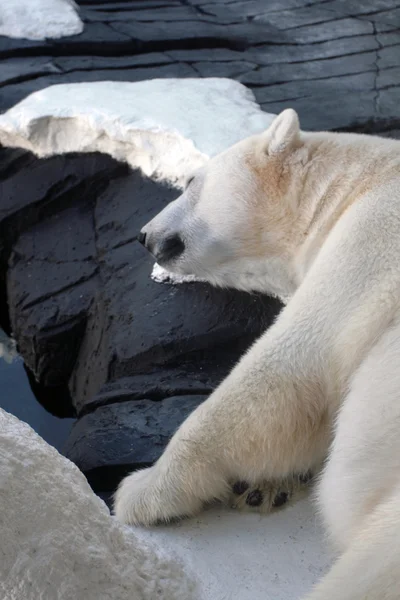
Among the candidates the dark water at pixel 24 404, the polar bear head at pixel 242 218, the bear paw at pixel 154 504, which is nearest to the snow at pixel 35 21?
the dark water at pixel 24 404

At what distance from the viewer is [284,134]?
9.66 feet

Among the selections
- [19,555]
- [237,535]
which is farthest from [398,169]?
[19,555]

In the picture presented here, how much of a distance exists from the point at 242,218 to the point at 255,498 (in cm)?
100

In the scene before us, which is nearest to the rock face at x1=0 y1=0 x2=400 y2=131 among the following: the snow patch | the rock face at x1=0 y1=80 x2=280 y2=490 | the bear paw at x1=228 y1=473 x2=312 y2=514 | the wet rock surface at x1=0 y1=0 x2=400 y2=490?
the wet rock surface at x1=0 y1=0 x2=400 y2=490

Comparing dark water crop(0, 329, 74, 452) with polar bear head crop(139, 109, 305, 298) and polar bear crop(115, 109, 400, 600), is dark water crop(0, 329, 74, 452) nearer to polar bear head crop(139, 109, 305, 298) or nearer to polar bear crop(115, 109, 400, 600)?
polar bear head crop(139, 109, 305, 298)

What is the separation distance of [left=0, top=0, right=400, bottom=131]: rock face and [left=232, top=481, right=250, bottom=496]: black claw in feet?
7.94

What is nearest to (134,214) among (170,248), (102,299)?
(102,299)

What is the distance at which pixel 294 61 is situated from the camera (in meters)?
5.20

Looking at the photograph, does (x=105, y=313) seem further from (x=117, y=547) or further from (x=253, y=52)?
(x=253, y=52)

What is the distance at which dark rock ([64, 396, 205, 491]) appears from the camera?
281 centimetres

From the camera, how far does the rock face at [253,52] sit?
475 centimetres

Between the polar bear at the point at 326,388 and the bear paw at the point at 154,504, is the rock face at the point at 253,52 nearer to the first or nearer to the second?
the polar bear at the point at 326,388

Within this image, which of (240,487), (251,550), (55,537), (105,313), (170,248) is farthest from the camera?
(105,313)

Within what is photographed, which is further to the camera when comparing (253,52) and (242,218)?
(253,52)
